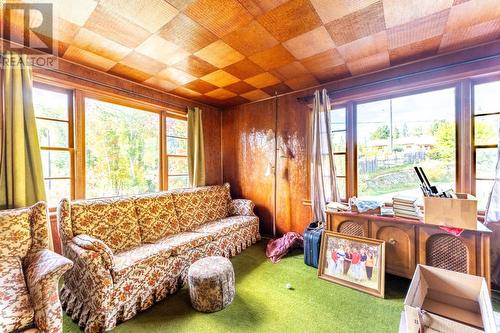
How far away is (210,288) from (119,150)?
222 cm

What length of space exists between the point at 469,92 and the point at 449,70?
0.30 m

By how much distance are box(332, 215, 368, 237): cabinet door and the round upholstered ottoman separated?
141cm

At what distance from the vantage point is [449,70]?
7.40 ft

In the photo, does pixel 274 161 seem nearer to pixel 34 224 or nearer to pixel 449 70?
pixel 449 70

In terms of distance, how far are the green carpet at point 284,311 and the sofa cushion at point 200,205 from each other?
3.21 feet

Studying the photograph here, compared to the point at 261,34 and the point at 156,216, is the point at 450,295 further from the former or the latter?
the point at 156,216

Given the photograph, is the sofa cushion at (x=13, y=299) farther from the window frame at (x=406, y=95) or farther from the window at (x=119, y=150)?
the window frame at (x=406, y=95)

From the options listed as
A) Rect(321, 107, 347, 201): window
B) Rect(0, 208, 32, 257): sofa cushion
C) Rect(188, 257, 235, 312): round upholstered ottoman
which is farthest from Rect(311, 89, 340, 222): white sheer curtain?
Rect(0, 208, 32, 257): sofa cushion

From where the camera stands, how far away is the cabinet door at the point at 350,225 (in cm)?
237

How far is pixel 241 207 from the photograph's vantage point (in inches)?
144

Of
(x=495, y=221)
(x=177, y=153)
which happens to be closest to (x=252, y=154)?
(x=177, y=153)

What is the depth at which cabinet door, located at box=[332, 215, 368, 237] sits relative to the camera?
2.37m

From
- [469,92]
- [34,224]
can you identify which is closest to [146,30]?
[34,224]

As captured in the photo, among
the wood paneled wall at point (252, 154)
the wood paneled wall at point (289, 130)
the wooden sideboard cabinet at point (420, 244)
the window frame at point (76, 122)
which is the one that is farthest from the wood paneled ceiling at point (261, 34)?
the wooden sideboard cabinet at point (420, 244)
